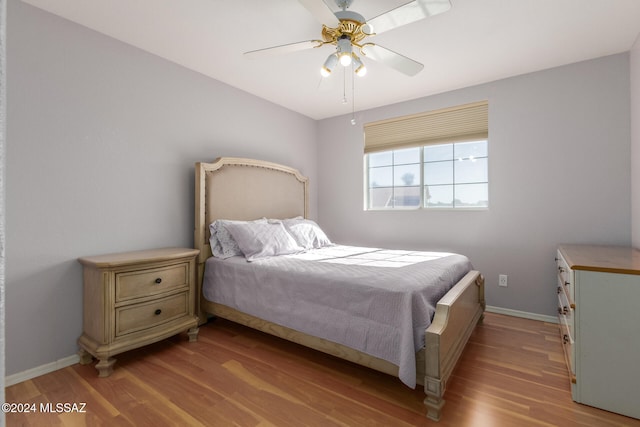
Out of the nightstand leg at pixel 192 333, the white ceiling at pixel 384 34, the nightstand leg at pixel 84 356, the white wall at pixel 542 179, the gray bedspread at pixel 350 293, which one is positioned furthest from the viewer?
the white wall at pixel 542 179

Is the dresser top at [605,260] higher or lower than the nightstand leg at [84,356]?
higher

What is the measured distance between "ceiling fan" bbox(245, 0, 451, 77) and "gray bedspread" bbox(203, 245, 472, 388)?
4.59 ft

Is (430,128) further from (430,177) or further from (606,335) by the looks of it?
(606,335)

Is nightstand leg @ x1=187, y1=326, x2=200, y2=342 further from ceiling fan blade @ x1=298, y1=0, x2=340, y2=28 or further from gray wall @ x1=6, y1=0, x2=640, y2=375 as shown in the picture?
ceiling fan blade @ x1=298, y1=0, x2=340, y2=28

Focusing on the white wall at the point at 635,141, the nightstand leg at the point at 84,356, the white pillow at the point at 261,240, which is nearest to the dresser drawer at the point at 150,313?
the nightstand leg at the point at 84,356

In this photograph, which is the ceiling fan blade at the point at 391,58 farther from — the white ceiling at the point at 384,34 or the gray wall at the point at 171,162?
the gray wall at the point at 171,162

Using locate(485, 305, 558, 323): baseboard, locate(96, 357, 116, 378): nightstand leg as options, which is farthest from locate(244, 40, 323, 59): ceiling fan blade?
locate(485, 305, 558, 323): baseboard

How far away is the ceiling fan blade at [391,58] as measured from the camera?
1974 millimetres

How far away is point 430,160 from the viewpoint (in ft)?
11.8

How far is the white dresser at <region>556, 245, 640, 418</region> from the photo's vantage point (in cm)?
155

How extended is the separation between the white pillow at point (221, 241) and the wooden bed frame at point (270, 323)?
6 cm

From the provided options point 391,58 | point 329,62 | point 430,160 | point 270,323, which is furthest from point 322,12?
point 430,160

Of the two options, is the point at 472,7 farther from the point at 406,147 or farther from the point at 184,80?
the point at 184,80

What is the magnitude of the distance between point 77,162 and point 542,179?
3916mm
